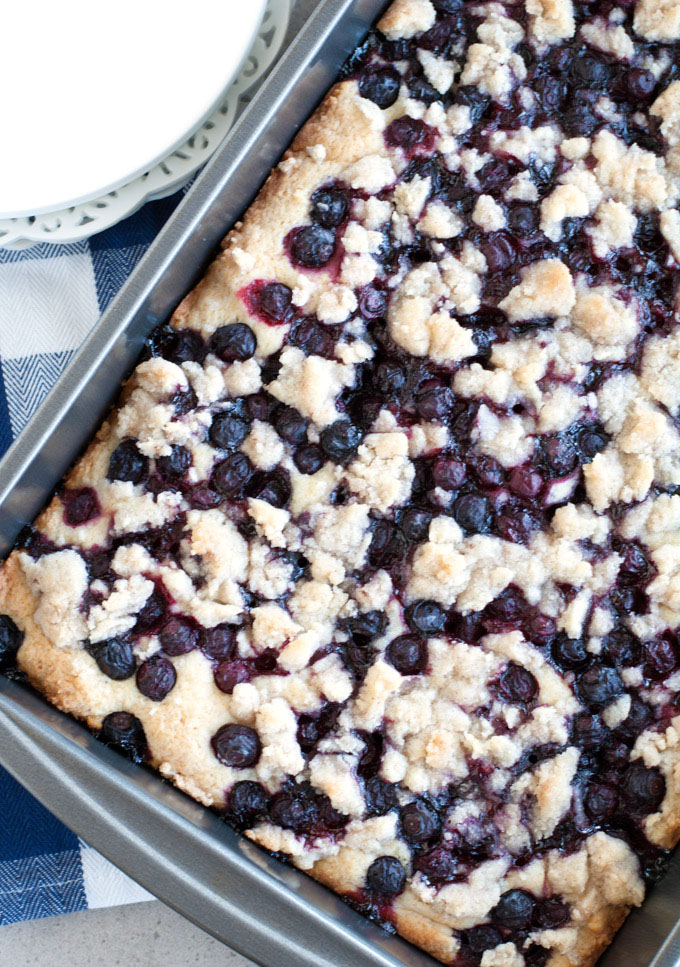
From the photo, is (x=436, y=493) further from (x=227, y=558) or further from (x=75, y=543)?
(x=75, y=543)

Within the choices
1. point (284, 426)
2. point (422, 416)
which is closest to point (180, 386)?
point (284, 426)

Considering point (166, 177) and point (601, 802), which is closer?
point (601, 802)

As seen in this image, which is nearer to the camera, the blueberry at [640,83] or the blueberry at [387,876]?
the blueberry at [387,876]

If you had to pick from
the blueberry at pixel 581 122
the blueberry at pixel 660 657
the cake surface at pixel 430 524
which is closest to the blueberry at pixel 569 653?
the cake surface at pixel 430 524

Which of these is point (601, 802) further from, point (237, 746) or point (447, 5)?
point (447, 5)

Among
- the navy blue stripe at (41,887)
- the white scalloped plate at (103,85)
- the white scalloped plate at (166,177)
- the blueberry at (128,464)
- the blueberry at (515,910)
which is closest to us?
the blueberry at (515,910)

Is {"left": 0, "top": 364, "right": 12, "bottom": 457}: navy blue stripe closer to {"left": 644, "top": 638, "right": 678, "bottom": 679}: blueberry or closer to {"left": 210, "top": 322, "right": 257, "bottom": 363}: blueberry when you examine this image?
{"left": 210, "top": 322, "right": 257, "bottom": 363}: blueberry

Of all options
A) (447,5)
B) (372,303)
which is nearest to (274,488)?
(372,303)

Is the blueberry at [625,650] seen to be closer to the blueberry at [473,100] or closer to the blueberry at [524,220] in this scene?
the blueberry at [524,220]
